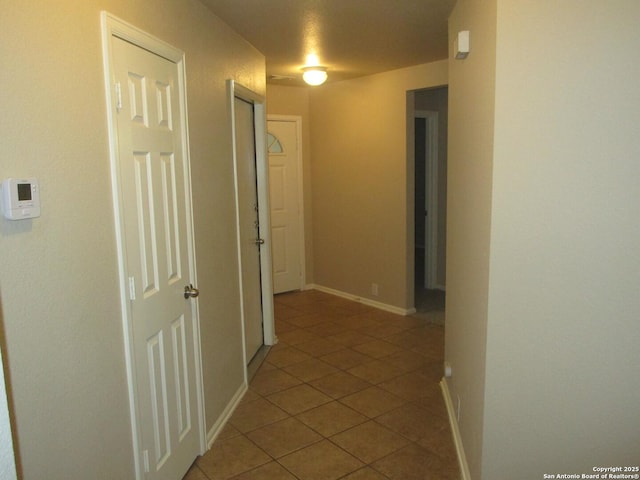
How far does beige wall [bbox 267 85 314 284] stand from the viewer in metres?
5.71

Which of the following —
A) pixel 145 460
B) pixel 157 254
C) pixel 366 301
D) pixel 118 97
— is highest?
pixel 118 97

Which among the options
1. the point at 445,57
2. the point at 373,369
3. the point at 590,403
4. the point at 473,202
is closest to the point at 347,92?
the point at 445,57

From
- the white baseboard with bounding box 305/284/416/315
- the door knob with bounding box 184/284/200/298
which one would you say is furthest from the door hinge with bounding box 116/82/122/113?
the white baseboard with bounding box 305/284/416/315

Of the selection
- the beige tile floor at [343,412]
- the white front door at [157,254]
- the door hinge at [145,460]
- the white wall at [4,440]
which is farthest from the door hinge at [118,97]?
the beige tile floor at [343,412]

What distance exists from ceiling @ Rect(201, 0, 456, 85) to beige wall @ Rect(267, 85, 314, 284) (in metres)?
0.99

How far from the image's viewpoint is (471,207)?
2.35 meters

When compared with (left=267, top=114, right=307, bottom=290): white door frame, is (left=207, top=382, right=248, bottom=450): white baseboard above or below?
below

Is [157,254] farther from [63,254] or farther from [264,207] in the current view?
[264,207]

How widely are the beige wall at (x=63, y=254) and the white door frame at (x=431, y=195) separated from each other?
14.1ft

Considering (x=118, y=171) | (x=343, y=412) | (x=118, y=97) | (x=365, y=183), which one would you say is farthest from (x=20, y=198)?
(x=365, y=183)

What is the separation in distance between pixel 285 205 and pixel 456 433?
12.1 ft

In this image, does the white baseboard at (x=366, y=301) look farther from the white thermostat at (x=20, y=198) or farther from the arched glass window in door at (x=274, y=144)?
the white thermostat at (x=20, y=198)

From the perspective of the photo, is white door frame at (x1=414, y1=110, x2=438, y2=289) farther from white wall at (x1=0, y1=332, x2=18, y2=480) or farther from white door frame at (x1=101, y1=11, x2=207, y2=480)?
white wall at (x1=0, y1=332, x2=18, y2=480)

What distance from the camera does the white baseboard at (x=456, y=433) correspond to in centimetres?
244
